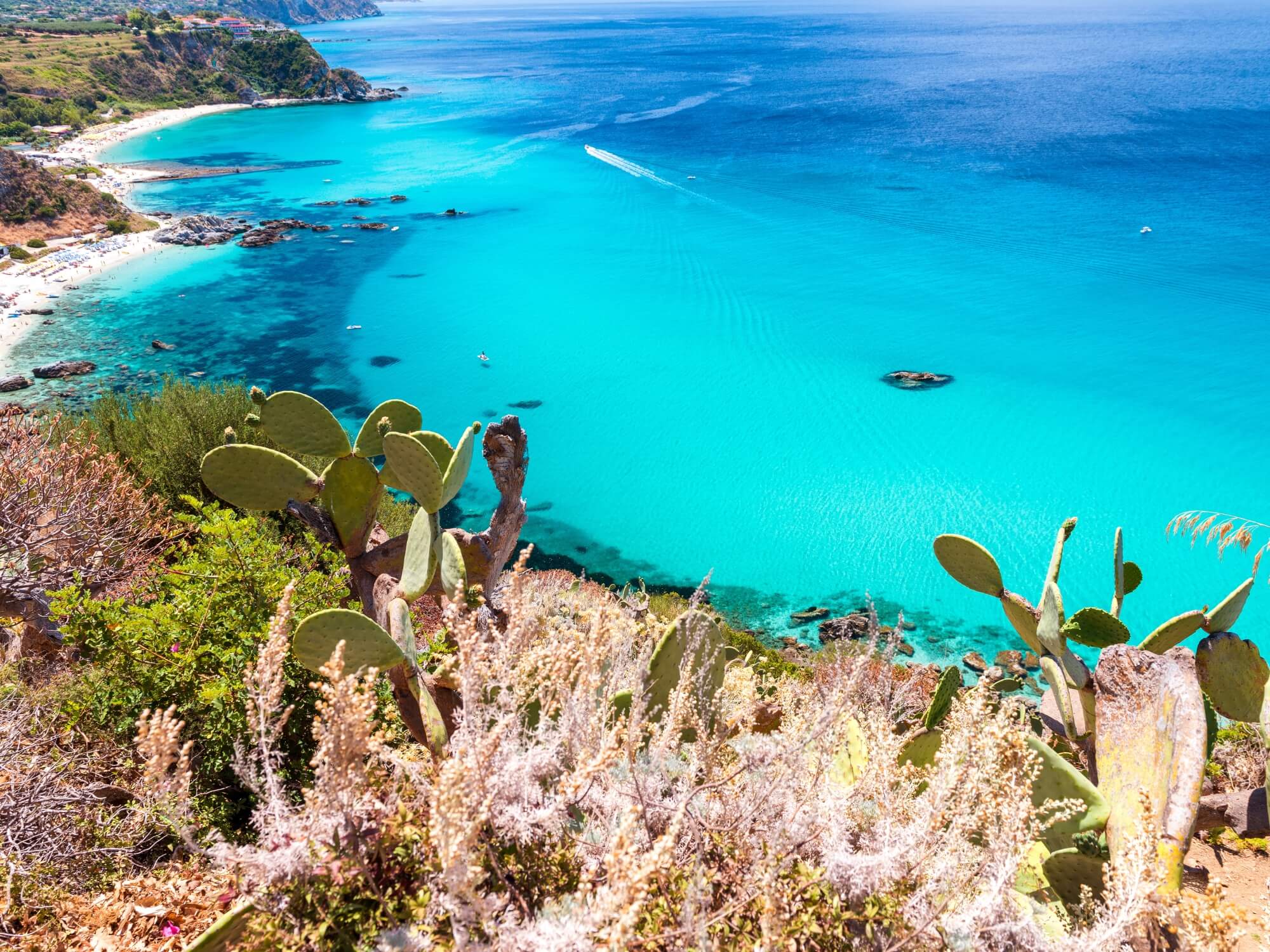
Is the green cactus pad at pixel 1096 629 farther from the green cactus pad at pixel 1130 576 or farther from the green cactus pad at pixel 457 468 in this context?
the green cactus pad at pixel 457 468

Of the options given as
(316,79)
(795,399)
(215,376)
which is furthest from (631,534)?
(316,79)

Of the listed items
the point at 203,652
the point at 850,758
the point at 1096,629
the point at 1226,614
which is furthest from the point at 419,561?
the point at 1226,614

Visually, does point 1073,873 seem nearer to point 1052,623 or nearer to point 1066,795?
point 1066,795

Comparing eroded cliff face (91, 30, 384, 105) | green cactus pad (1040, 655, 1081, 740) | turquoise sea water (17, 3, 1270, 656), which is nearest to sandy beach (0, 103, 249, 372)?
turquoise sea water (17, 3, 1270, 656)

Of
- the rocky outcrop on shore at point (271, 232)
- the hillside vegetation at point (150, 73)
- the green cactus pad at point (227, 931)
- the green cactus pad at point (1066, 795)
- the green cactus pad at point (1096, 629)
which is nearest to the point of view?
the green cactus pad at point (227, 931)

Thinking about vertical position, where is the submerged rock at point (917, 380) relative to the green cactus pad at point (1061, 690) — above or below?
below

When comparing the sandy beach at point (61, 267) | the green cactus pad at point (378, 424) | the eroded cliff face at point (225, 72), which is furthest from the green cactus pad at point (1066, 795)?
the eroded cliff face at point (225, 72)

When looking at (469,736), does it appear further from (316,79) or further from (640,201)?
(316,79)
